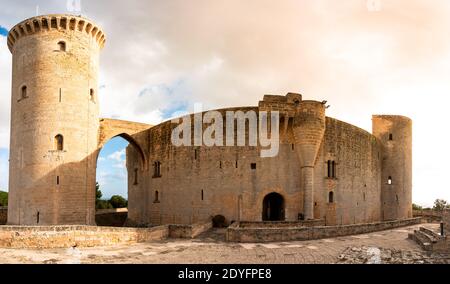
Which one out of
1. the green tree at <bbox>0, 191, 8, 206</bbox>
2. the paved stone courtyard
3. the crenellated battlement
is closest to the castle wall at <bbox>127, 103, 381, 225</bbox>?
the paved stone courtyard

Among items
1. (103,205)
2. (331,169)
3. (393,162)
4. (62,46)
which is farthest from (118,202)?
(393,162)

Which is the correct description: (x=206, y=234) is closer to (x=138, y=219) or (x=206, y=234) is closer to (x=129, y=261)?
(x=129, y=261)

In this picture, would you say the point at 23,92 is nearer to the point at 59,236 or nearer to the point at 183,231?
the point at 59,236

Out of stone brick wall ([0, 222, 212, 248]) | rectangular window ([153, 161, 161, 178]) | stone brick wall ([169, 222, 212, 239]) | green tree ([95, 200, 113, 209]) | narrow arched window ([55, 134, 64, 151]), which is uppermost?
narrow arched window ([55, 134, 64, 151])

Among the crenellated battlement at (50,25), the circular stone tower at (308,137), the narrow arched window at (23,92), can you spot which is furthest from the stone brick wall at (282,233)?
the crenellated battlement at (50,25)

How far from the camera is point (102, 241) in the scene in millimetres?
13961

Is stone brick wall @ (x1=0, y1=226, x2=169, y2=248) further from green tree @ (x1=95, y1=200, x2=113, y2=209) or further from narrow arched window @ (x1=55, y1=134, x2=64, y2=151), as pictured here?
green tree @ (x1=95, y1=200, x2=113, y2=209)

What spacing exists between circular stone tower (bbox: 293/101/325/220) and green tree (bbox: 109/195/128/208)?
113ft

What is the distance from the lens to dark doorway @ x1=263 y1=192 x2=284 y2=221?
2334 cm

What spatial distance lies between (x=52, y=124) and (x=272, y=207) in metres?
14.5

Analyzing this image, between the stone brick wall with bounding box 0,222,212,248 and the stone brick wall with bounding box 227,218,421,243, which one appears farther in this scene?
the stone brick wall with bounding box 227,218,421,243

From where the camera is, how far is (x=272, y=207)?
80.7 ft

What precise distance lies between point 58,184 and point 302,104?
1454 centimetres

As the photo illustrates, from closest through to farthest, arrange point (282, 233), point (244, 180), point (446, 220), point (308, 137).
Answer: point (446, 220)
point (282, 233)
point (308, 137)
point (244, 180)
